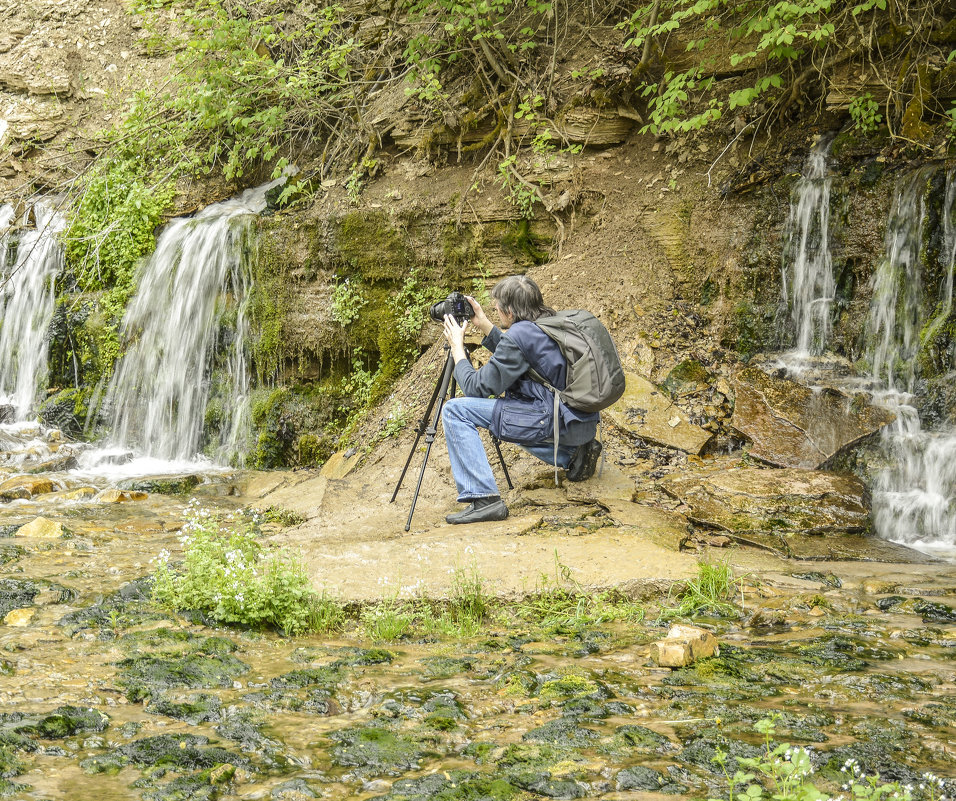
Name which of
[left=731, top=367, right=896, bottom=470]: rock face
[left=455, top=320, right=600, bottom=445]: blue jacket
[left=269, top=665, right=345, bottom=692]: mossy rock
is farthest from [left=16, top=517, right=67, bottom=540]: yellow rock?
[left=731, top=367, right=896, bottom=470]: rock face

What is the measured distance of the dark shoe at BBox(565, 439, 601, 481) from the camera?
20.1 feet

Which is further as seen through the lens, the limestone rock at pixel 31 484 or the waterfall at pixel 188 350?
the waterfall at pixel 188 350

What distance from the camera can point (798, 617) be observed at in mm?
4188

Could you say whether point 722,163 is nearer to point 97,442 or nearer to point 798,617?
point 798,617

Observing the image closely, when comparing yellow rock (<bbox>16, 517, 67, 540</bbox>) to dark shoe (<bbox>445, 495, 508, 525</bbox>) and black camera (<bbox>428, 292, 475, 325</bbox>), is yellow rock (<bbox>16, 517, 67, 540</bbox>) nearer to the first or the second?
dark shoe (<bbox>445, 495, 508, 525</bbox>)

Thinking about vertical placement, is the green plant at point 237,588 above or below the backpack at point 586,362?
below

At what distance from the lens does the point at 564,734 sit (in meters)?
2.98

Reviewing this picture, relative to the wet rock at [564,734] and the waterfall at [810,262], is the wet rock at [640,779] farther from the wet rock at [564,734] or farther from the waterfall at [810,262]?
the waterfall at [810,262]

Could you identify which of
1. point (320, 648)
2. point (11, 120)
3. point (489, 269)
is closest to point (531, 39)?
point (489, 269)

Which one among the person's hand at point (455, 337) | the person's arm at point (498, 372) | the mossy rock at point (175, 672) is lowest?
the mossy rock at point (175, 672)

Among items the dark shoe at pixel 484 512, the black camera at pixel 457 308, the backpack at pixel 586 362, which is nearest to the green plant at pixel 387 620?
the dark shoe at pixel 484 512

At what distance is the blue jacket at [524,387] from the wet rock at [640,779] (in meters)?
3.08

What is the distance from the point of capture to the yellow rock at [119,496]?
7902 millimetres

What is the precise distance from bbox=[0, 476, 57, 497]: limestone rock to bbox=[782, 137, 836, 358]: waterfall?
7327 millimetres
